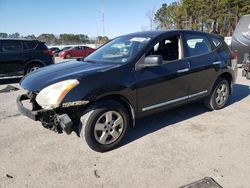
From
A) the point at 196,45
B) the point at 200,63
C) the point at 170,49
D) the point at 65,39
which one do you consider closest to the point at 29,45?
the point at 170,49

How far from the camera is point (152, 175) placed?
3.17 metres

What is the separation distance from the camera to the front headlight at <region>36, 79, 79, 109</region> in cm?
336

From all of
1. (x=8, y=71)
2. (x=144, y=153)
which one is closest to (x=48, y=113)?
(x=144, y=153)

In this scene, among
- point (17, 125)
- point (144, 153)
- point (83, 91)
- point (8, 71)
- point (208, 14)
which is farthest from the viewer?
point (208, 14)

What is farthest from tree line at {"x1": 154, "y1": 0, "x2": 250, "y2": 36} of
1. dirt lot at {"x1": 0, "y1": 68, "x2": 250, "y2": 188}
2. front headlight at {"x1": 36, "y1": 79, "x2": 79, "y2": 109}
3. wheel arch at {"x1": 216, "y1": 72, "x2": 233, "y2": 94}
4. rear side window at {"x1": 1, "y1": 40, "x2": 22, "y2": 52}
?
front headlight at {"x1": 36, "y1": 79, "x2": 79, "y2": 109}

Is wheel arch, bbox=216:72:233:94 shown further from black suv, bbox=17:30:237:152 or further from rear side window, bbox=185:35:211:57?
rear side window, bbox=185:35:211:57

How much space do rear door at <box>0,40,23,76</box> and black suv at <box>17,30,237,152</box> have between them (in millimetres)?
5822

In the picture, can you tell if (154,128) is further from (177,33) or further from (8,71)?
(8,71)

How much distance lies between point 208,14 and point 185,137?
4342cm

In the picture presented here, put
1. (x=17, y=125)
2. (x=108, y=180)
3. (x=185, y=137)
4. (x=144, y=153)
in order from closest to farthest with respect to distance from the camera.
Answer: (x=108, y=180), (x=144, y=153), (x=185, y=137), (x=17, y=125)

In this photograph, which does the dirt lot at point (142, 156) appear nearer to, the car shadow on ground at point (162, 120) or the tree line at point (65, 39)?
the car shadow on ground at point (162, 120)

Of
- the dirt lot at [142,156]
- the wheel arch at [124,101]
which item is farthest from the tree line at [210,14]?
the wheel arch at [124,101]

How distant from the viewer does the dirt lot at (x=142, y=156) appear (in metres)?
3.10

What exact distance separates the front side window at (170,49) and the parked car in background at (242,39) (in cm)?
630
